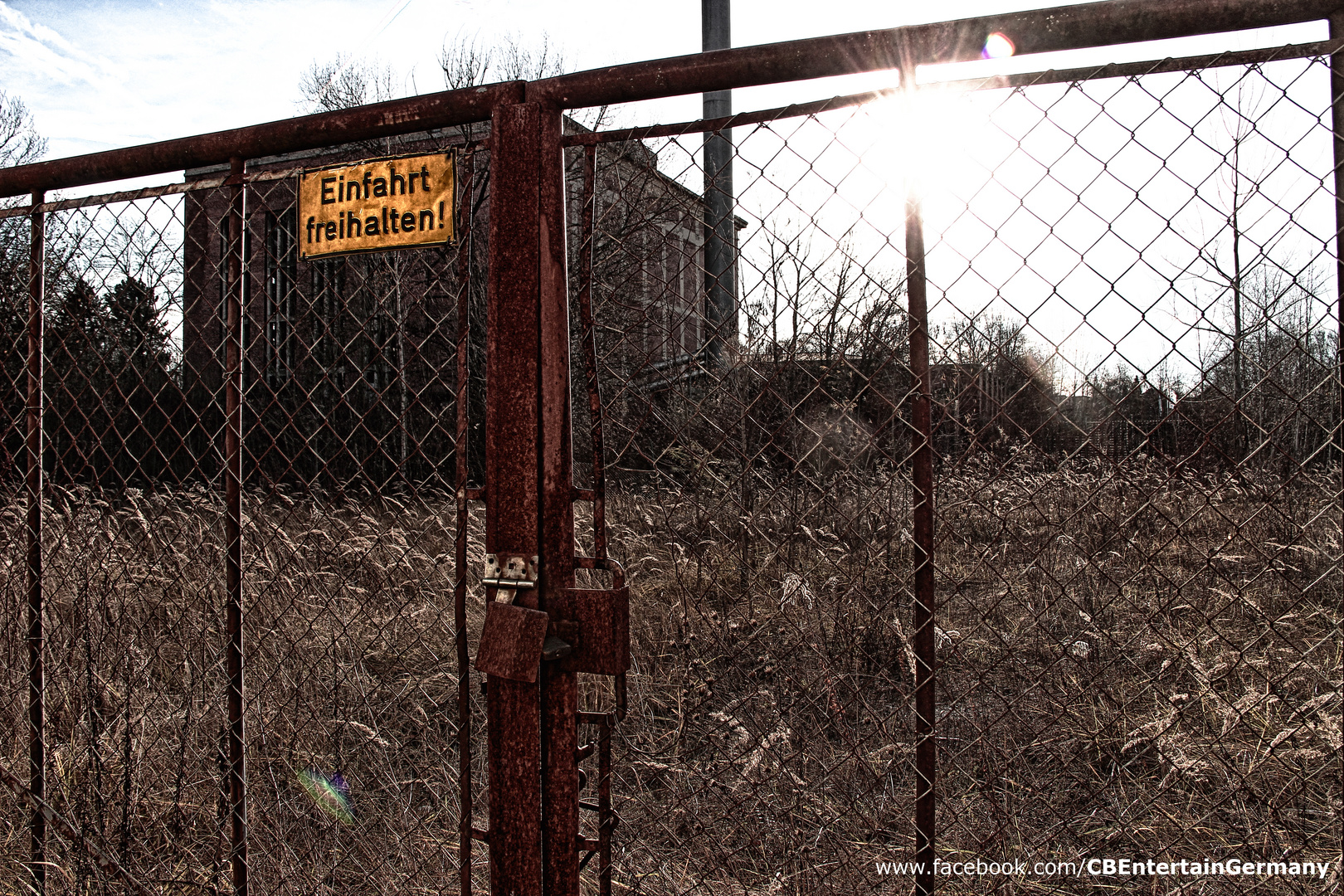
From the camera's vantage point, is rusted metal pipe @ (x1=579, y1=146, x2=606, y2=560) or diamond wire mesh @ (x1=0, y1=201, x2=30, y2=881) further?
diamond wire mesh @ (x1=0, y1=201, x2=30, y2=881)

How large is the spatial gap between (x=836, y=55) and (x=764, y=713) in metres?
2.59

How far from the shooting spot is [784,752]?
2.88 m

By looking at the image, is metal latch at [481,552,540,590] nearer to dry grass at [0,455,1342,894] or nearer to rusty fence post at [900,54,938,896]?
rusty fence post at [900,54,938,896]

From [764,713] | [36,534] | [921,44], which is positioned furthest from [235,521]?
[764,713]

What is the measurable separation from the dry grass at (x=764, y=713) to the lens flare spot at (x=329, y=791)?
4 centimetres

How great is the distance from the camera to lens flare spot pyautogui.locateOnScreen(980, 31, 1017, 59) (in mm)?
1417

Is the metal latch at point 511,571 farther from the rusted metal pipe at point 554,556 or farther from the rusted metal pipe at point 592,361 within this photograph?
the rusted metal pipe at point 592,361

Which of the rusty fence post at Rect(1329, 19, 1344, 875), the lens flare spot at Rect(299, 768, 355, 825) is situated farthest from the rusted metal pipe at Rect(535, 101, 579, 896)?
the lens flare spot at Rect(299, 768, 355, 825)

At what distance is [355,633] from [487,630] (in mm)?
2917

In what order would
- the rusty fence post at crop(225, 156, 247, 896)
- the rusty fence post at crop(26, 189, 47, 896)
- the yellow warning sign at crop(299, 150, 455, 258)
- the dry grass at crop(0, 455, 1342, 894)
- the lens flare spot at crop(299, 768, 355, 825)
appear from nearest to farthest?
the yellow warning sign at crop(299, 150, 455, 258) → the rusty fence post at crop(225, 156, 247, 896) → the rusty fence post at crop(26, 189, 47, 896) → the dry grass at crop(0, 455, 1342, 894) → the lens flare spot at crop(299, 768, 355, 825)

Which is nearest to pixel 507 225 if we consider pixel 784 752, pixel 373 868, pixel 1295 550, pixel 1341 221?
pixel 1341 221

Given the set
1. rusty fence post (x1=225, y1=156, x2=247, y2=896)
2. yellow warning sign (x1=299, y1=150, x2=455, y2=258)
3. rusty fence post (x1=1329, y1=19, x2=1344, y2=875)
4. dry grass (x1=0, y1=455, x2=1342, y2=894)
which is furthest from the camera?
dry grass (x1=0, y1=455, x2=1342, y2=894)

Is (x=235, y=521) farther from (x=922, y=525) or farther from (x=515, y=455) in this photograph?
(x=922, y=525)

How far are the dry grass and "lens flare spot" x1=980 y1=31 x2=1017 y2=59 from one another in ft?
3.37
